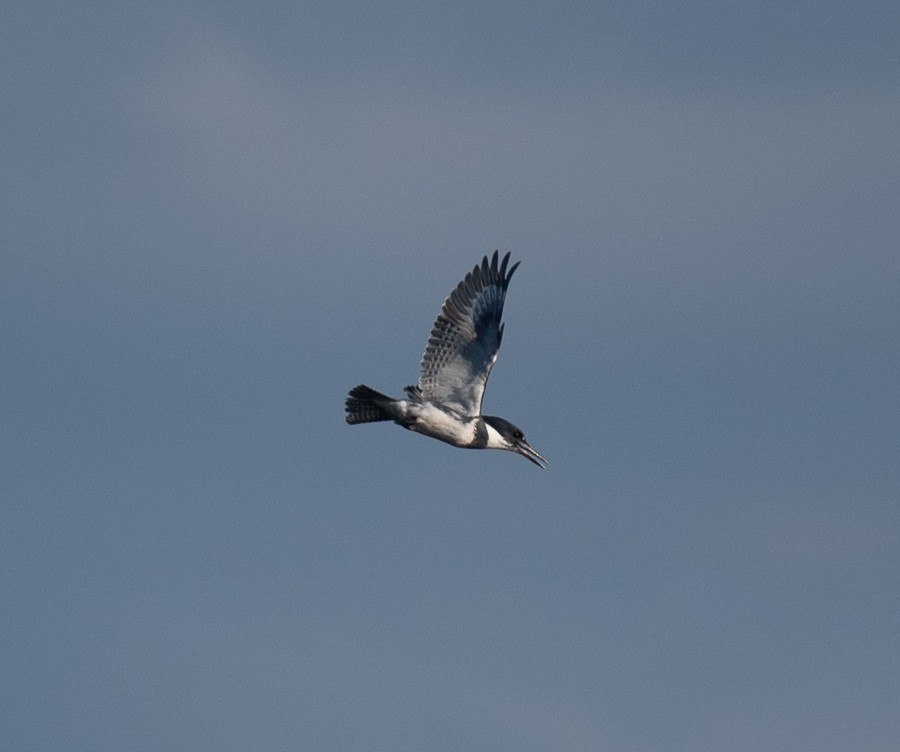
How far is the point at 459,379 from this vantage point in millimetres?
32594

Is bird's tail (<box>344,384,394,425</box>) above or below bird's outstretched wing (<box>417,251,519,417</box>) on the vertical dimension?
below

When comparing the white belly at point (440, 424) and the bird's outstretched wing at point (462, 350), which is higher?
the bird's outstretched wing at point (462, 350)

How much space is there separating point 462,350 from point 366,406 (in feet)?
7.97

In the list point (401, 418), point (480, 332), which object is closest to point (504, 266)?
point (480, 332)

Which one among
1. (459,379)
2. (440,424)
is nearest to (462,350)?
(459,379)

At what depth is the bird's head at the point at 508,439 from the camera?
109ft

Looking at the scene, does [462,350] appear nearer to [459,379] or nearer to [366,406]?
[459,379]

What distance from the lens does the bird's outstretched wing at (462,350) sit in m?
32.5

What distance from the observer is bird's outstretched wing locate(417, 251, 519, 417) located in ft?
107

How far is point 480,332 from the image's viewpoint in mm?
32812

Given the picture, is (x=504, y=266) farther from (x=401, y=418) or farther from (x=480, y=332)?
(x=401, y=418)

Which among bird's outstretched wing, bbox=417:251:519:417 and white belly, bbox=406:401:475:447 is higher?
bird's outstretched wing, bbox=417:251:519:417

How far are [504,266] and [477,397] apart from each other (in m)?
3.02

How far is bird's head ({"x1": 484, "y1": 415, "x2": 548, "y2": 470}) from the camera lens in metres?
33.2
